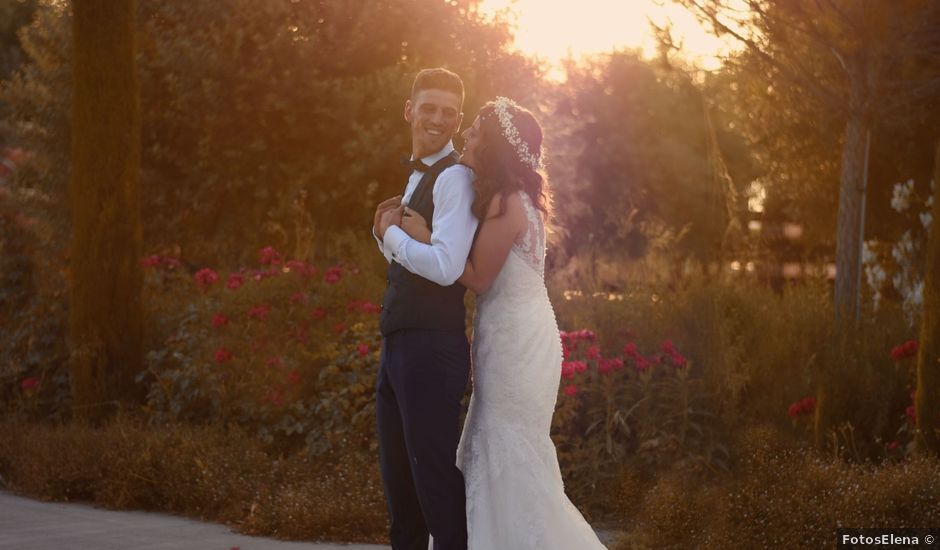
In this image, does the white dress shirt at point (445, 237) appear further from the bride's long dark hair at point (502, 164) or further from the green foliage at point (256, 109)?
the green foliage at point (256, 109)

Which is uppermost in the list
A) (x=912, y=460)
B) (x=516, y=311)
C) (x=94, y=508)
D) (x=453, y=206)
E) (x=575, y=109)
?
(x=575, y=109)

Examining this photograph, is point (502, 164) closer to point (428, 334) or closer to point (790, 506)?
point (428, 334)

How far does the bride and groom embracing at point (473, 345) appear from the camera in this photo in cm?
499

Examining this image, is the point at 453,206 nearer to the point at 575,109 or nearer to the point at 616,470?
the point at 616,470

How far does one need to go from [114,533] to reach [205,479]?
883 millimetres

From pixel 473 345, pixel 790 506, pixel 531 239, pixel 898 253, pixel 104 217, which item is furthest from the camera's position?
pixel 898 253

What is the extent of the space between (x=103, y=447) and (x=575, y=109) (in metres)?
37.6

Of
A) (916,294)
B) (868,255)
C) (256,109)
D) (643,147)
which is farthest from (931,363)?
(643,147)

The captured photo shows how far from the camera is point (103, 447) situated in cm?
887

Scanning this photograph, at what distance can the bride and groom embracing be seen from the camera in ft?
16.4

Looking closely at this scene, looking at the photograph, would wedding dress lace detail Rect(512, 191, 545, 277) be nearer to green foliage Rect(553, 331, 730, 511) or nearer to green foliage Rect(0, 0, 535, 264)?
green foliage Rect(553, 331, 730, 511)

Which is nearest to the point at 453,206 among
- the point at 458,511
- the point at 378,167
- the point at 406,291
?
the point at 406,291

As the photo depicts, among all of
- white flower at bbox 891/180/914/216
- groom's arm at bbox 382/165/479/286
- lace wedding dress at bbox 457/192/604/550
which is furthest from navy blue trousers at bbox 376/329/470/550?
white flower at bbox 891/180/914/216

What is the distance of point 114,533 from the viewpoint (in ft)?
24.3
